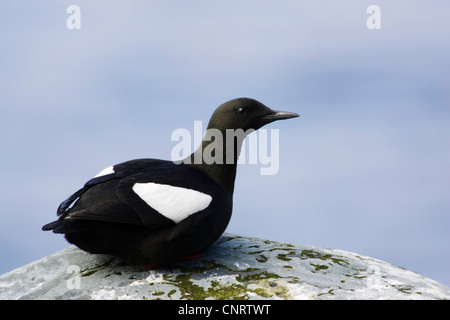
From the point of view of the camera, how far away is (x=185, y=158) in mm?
5707

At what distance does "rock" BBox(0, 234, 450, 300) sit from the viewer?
4.76m

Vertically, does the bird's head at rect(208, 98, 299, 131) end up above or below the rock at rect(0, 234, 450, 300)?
above

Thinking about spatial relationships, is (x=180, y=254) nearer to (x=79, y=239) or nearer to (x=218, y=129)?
(x=79, y=239)

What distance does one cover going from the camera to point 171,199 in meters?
4.94

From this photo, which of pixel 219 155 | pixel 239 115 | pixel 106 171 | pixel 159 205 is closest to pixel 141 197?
pixel 159 205

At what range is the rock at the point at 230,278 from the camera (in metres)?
4.76

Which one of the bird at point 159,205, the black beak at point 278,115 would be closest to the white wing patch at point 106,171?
the bird at point 159,205

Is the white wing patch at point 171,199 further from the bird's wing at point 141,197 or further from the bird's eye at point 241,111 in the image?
the bird's eye at point 241,111

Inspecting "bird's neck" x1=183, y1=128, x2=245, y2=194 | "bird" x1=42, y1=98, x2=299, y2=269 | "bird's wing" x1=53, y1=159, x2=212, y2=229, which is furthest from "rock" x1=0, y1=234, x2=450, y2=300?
"bird's neck" x1=183, y1=128, x2=245, y2=194

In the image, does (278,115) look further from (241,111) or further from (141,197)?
(141,197)

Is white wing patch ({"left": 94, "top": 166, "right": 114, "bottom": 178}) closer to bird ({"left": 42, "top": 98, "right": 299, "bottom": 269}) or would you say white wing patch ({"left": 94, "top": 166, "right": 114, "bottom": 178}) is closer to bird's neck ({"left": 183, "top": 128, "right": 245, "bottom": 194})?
bird ({"left": 42, "top": 98, "right": 299, "bottom": 269})
